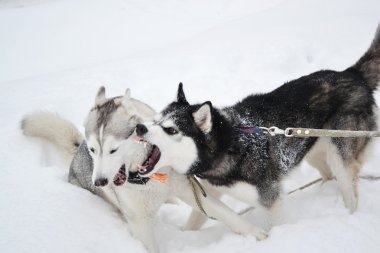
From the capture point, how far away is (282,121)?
3252 millimetres

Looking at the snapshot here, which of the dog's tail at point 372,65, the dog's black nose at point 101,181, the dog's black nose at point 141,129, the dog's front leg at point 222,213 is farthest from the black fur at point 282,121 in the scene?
the dog's black nose at point 101,181

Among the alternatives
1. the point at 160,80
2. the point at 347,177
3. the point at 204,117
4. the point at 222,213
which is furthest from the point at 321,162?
the point at 160,80

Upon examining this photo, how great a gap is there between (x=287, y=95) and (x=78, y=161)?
84.2 inches

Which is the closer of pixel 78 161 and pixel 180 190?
pixel 180 190

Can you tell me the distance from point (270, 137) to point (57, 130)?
7.85 feet

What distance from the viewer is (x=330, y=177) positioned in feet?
12.9

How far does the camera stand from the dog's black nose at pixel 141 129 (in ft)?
8.37

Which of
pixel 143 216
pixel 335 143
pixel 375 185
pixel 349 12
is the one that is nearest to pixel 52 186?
pixel 143 216

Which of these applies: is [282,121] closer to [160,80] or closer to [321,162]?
[321,162]

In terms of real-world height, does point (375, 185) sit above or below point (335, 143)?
below

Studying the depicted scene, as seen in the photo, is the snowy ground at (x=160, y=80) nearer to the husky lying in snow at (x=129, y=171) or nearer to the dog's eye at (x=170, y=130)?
the husky lying in snow at (x=129, y=171)

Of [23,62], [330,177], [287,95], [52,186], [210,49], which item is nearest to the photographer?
[287,95]

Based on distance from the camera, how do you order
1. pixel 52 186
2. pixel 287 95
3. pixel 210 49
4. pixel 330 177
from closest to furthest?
1. pixel 287 95
2. pixel 52 186
3. pixel 330 177
4. pixel 210 49

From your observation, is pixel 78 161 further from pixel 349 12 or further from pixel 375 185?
pixel 349 12
